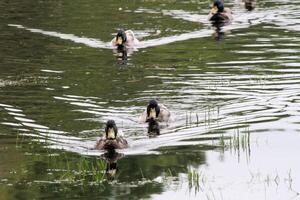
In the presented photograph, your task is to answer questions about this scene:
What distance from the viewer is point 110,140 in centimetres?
1867

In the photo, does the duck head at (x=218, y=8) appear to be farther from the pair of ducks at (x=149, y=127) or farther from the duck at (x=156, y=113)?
the duck at (x=156, y=113)

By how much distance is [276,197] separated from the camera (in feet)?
50.2

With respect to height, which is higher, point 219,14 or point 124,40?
point 219,14

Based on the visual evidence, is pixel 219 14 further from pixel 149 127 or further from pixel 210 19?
pixel 149 127

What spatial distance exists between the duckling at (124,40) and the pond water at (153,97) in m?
0.38

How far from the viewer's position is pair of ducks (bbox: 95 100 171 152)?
18.7 meters

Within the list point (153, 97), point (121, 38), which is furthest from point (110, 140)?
point (121, 38)

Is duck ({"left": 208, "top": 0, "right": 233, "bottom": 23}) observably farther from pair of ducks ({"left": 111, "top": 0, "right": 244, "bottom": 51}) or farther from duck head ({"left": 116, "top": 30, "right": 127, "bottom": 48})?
duck head ({"left": 116, "top": 30, "right": 127, "bottom": 48})

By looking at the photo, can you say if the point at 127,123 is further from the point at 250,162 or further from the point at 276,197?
the point at 276,197

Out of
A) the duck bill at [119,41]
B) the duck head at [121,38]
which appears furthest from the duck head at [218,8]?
the duck bill at [119,41]

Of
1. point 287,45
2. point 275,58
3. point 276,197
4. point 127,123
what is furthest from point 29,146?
point 287,45

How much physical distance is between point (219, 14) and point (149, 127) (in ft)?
50.9

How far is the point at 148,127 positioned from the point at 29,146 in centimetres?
325

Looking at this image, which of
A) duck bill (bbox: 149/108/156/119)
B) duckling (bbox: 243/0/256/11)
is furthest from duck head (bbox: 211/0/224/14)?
duck bill (bbox: 149/108/156/119)
